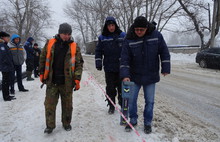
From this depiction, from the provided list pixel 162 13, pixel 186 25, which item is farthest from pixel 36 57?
pixel 186 25

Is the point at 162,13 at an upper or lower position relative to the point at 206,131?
upper

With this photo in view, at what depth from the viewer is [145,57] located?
2.83 m

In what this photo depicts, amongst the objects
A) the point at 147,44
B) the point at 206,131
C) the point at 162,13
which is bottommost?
the point at 206,131

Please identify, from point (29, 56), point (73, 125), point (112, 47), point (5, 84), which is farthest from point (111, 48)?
point (29, 56)

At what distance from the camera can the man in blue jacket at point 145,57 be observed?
2791 mm

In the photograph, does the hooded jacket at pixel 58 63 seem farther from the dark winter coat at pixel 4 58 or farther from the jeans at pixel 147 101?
the dark winter coat at pixel 4 58

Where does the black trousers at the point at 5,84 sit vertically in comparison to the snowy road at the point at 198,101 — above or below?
above

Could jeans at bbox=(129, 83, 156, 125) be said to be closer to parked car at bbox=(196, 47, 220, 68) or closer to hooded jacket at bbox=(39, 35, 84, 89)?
hooded jacket at bbox=(39, 35, 84, 89)

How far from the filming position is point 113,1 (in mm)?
20078

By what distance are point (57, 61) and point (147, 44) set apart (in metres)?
1.57

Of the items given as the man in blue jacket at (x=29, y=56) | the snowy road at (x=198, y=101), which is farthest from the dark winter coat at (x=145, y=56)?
the man in blue jacket at (x=29, y=56)

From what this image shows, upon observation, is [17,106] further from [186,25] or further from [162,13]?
[186,25]

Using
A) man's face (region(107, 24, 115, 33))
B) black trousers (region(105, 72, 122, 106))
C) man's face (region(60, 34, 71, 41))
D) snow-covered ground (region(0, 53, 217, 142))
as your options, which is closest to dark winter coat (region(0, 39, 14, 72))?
snow-covered ground (region(0, 53, 217, 142))

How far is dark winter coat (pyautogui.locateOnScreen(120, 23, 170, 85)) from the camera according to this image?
2801 millimetres
